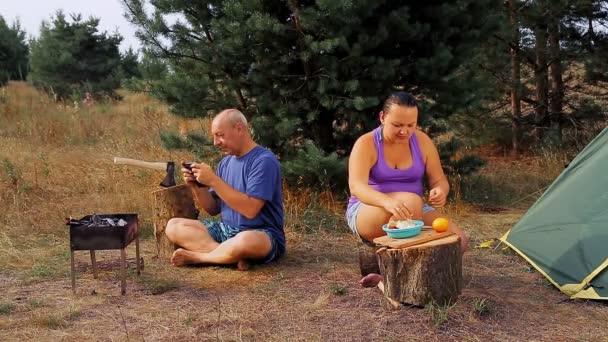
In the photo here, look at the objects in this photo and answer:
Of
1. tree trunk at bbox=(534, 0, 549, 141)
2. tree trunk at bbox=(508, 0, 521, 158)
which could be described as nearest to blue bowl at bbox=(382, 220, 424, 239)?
tree trunk at bbox=(508, 0, 521, 158)

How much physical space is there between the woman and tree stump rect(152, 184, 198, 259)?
4.58 feet

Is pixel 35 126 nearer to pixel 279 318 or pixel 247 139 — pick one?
pixel 247 139

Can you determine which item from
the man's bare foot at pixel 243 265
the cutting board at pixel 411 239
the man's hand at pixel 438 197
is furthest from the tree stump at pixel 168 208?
the man's hand at pixel 438 197

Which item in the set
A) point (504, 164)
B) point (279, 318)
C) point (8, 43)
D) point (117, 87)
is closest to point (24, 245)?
point (279, 318)

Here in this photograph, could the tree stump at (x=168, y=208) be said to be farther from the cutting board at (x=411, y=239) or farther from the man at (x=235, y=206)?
the cutting board at (x=411, y=239)

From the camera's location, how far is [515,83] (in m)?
9.11

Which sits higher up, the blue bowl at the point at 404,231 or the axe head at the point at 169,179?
the axe head at the point at 169,179

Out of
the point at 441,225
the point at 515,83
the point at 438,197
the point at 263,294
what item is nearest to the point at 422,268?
the point at 441,225

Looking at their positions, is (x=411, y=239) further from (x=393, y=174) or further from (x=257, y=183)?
(x=257, y=183)

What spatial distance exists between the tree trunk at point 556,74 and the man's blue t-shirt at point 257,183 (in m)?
5.78

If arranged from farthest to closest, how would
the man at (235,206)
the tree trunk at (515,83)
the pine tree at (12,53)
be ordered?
the pine tree at (12,53), the tree trunk at (515,83), the man at (235,206)

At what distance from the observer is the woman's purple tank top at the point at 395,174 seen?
3910 millimetres

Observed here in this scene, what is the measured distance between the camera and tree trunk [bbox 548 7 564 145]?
896cm

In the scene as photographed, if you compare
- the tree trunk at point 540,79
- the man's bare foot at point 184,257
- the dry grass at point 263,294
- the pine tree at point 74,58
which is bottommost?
the dry grass at point 263,294
